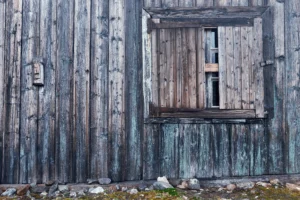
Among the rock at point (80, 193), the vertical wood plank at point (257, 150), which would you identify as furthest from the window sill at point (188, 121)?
the rock at point (80, 193)

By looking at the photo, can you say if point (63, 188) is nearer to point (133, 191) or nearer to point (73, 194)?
point (73, 194)

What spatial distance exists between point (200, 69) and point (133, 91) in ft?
3.89

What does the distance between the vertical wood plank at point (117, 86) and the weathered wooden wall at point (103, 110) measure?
0.02 meters

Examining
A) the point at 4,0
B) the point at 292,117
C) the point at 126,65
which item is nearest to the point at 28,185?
the point at 126,65

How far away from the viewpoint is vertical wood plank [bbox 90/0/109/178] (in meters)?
5.02

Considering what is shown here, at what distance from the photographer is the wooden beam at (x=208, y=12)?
5117 millimetres

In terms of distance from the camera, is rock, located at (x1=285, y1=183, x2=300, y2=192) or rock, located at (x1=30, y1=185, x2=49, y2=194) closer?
rock, located at (x1=285, y1=183, x2=300, y2=192)

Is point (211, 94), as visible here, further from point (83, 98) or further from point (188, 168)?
point (83, 98)

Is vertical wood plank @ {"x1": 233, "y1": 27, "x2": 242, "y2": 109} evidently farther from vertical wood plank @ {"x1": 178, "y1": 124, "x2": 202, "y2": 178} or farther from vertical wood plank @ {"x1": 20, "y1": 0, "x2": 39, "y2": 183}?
vertical wood plank @ {"x1": 20, "y1": 0, "x2": 39, "y2": 183}

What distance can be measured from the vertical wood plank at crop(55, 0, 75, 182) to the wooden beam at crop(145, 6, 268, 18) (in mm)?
1393

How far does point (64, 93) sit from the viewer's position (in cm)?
506

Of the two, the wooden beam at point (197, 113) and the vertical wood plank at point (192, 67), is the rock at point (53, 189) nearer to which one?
the wooden beam at point (197, 113)

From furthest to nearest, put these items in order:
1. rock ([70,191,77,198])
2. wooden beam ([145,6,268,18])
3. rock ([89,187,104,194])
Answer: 1. wooden beam ([145,6,268,18])
2. rock ([89,187,104,194])
3. rock ([70,191,77,198])

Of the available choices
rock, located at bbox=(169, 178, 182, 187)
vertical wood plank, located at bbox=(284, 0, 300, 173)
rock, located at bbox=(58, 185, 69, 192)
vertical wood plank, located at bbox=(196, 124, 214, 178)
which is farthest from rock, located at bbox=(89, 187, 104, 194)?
vertical wood plank, located at bbox=(284, 0, 300, 173)
